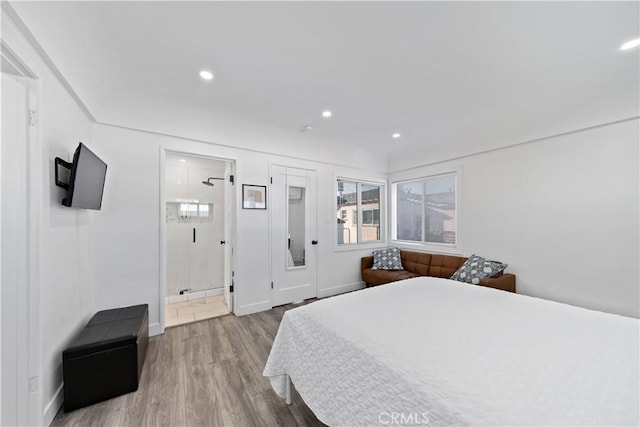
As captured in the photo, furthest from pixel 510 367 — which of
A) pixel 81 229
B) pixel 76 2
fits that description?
pixel 81 229

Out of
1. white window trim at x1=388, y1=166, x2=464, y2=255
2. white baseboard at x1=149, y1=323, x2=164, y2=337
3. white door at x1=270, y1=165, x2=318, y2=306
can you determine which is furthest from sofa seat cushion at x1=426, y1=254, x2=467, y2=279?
white baseboard at x1=149, y1=323, x2=164, y2=337

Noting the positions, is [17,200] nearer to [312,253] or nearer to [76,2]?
[76,2]

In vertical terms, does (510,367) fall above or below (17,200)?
below

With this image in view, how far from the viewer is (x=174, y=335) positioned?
2.71 meters

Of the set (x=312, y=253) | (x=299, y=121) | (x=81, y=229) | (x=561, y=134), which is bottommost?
(x=312, y=253)

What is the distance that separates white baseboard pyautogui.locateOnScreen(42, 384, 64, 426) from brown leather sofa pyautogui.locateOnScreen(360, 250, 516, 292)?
3583 millimetres

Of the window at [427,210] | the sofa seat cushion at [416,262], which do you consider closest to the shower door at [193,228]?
the sofa seat cushion at [416,262]

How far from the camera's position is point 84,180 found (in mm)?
1808

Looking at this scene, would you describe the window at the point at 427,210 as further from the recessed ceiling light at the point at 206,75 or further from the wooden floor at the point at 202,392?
the recessed ceiling light at the point at 206,75

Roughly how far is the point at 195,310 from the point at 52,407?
189 centimetres

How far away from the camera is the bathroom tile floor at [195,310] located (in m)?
3.15

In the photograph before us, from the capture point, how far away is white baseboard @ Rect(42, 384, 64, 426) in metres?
1.52

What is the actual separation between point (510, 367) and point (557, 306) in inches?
44.3

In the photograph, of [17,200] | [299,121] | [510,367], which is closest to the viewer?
[510,367]
